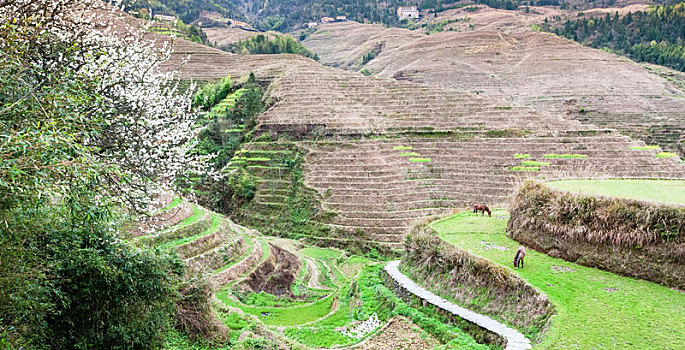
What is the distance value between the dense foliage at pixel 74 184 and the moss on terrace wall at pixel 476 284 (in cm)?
654

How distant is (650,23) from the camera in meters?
104

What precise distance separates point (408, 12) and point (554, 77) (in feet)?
351

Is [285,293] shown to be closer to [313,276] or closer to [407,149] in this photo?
[313,276]

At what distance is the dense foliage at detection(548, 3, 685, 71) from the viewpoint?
299 feet

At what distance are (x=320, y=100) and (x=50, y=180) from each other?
44747 millimetres

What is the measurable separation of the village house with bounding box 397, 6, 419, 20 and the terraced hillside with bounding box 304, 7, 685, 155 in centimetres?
6412

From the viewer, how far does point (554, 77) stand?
72.4 meters

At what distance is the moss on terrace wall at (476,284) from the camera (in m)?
9.09

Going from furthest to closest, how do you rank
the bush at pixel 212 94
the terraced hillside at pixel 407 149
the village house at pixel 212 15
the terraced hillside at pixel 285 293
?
the village house at pixel 212 15, the bush at pixel 212 94, the terraced hillside at pixel 407 149, the terraced hillside at pixel 285 293

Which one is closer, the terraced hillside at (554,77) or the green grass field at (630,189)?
the green grass field at (630,189)

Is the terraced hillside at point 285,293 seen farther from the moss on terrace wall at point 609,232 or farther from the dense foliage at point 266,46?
the dense foliage at point 266,46

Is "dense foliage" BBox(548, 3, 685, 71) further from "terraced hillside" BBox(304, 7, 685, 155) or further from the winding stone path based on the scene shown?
the winding stone path

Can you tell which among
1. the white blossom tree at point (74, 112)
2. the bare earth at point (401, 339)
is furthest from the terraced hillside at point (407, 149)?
the white blossom tree at point (74, 112)

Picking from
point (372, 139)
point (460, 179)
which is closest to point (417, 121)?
point (372, 139)
